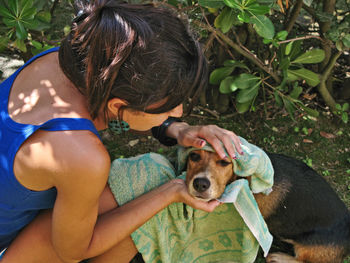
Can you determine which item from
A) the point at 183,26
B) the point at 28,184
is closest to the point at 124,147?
the point at 28,184

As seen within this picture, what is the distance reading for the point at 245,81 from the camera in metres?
3.69

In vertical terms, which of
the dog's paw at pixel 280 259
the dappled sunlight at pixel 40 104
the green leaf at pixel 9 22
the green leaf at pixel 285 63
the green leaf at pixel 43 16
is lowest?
the dog's paw at pixel 280 259

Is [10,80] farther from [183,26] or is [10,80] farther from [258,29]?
[258,29]

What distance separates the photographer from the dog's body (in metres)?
2.94

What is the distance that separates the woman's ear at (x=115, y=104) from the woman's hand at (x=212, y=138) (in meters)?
0.80

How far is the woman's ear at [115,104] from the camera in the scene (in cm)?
181

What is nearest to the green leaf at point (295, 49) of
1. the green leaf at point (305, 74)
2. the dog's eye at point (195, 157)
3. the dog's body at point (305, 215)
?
the green leaf at point (305, 74)

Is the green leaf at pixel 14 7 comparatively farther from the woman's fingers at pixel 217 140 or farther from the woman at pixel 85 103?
the woman's fingers at pixel 217 140

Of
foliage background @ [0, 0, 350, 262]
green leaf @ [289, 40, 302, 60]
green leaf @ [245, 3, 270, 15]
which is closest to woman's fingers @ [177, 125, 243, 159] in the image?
green leaf @ [245, 3, 270, 15]

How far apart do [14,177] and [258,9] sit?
77.7 inches

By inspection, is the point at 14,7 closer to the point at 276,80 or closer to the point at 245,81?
the point at 245,81

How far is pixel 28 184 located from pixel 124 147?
2.10 m

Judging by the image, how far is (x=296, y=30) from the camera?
4355mm

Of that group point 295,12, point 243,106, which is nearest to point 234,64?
point 243,106
